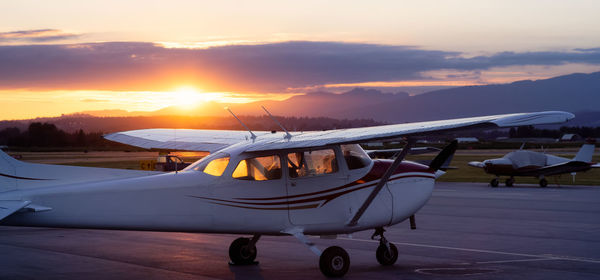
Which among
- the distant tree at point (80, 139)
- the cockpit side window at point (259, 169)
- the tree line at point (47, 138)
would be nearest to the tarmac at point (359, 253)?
the cockpit side window at point (259, 169)

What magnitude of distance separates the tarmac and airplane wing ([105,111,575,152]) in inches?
77.9

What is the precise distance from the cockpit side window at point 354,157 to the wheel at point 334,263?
4.24ft

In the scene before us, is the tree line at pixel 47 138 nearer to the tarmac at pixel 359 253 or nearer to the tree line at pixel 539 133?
the tree line at pixel 539 133

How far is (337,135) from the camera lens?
10.7 metres

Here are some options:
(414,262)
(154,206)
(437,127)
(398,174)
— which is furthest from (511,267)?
(154,206)

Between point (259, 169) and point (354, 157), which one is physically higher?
point (354, 157)

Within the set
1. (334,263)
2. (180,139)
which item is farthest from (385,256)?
(180,139)

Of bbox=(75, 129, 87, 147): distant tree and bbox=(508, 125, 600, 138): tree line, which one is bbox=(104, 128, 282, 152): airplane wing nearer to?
bbox=(75, 129, 87, 147): distant tree

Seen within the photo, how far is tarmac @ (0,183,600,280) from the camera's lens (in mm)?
10977

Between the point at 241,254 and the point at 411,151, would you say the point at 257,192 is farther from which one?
the point at 411,151

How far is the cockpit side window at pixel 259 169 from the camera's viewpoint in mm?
10578

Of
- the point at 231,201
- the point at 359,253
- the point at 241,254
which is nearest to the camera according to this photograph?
the point at 231,201

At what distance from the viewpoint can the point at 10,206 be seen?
9.17 metres

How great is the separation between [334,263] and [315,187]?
1143 millimetres
